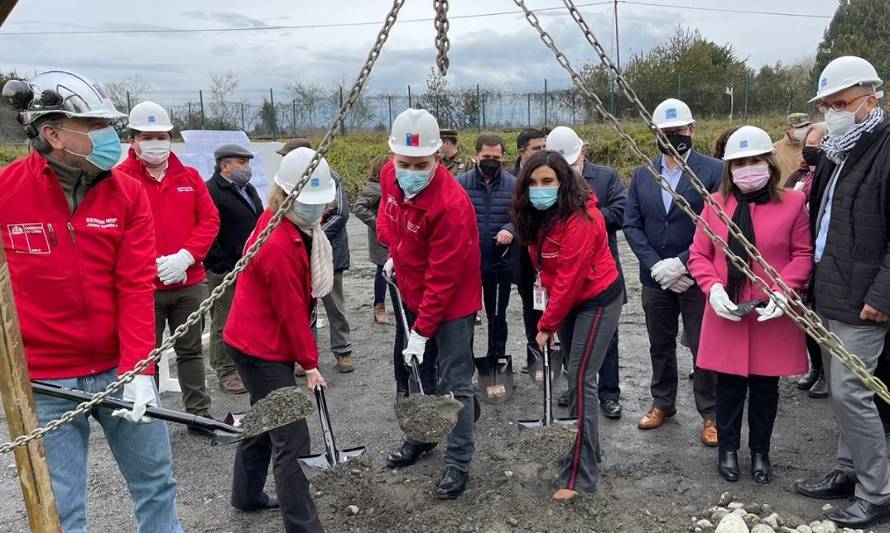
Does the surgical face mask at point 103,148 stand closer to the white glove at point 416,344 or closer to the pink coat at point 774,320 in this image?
the white glove at point 416,344

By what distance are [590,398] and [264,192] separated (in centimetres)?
559

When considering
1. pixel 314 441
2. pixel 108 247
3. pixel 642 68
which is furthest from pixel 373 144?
pixel 108 247

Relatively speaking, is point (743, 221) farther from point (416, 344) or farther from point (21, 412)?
point (21, 412)

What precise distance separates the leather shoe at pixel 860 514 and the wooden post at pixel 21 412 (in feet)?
11.3

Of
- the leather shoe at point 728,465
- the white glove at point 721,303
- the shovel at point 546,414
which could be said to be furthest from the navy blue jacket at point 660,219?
the leather shoe at point 728,465

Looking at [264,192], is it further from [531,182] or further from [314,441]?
[531,182]

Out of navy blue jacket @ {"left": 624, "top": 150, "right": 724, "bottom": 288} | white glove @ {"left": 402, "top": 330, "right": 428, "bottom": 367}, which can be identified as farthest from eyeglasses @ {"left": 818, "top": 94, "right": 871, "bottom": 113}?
white glove @ {"left": 402, "top": 330, "right": 428, "bottom": 367}

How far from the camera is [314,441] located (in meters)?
4.57

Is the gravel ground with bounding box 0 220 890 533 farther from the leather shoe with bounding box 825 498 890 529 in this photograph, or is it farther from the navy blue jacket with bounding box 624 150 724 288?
the navy blue jacket with bounding box 624 150 724 288

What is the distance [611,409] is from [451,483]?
5.07 feet

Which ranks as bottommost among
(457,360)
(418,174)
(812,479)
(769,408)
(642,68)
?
(812,479)

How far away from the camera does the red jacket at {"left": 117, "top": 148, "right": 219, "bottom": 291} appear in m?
4.53

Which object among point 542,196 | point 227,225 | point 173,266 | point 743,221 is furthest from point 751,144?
point 227,225

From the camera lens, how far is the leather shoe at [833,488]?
11.8ft
